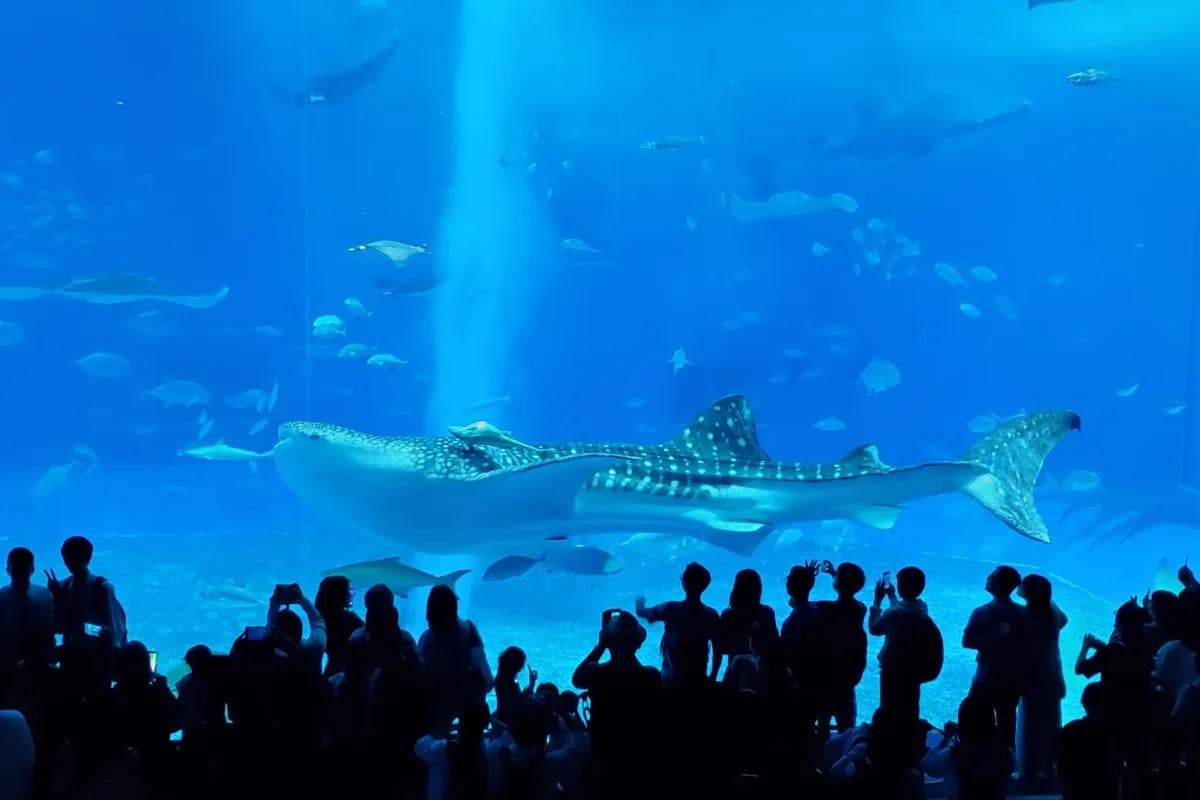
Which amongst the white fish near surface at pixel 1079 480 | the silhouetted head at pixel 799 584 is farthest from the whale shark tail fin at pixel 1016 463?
the white fish near surface at pixel 1079 480

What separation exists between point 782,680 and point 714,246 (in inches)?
1256

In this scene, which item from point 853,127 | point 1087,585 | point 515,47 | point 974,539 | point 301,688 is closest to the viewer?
point 301,688

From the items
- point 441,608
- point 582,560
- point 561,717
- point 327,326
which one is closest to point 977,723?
point 561,717

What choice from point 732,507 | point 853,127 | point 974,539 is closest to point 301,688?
point 732,507

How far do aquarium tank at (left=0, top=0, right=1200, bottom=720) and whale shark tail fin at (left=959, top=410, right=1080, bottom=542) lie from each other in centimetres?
118

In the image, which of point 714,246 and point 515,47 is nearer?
point 515,47

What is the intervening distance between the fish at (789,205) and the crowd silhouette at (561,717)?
16009 millimetres

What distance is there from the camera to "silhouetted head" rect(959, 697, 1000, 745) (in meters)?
2.27

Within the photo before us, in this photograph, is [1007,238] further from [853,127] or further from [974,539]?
[974,539]

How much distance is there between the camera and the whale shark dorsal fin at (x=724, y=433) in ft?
19.5

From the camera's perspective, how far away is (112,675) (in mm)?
2562

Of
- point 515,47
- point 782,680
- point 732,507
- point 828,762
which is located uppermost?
point 515,47

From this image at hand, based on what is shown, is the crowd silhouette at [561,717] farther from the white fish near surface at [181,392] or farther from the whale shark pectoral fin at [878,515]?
the white fish near surface at [181,392]

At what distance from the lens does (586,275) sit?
124ft
